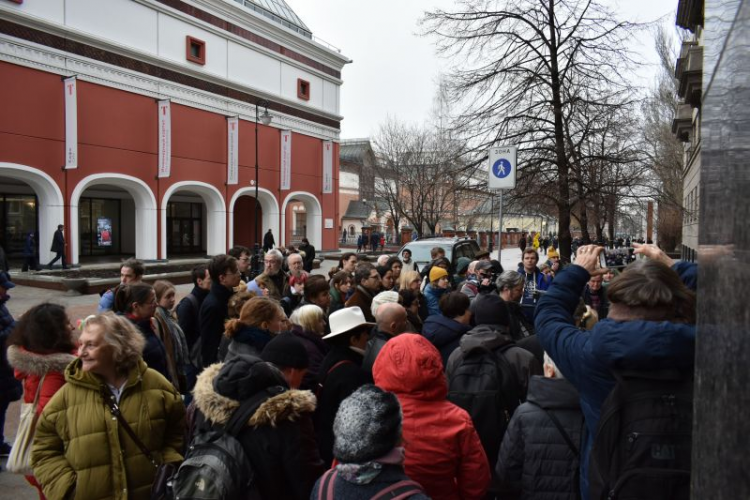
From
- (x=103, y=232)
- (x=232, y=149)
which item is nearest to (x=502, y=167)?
(x=232, y=149)

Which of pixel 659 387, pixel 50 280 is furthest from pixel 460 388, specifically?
pixel 50 280

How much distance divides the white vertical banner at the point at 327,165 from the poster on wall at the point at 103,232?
45.0ft

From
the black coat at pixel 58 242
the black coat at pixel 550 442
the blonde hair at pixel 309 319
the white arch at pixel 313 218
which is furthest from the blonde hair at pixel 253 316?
the white arch at pixel 313 218

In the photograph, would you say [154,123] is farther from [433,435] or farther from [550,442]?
[550,442]

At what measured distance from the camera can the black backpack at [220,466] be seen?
221 cm

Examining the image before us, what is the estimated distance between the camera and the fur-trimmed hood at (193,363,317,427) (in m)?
2.38

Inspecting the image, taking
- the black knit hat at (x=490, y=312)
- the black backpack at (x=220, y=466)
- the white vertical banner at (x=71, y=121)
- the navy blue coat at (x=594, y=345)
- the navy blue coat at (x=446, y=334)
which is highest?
the white vertical banner at (x=71, y=121)

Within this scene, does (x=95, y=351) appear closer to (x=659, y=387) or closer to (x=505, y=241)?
(x=659, y=387)

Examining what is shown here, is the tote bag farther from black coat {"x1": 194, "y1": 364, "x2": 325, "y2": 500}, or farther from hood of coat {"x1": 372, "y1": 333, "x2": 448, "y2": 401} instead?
hood of coat {"x1": 372, "y1": 333, "x2": 448, "y2": 401}

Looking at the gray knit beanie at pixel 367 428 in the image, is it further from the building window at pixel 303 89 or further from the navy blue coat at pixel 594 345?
the building window at pixel 303 89

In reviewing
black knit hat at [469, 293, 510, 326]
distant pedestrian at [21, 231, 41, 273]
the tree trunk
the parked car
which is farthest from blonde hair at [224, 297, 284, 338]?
distant pedestrian at [21, 231, 41, 273]

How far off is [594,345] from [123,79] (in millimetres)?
26786

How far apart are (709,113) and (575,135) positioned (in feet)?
39.7

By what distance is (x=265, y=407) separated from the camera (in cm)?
238
